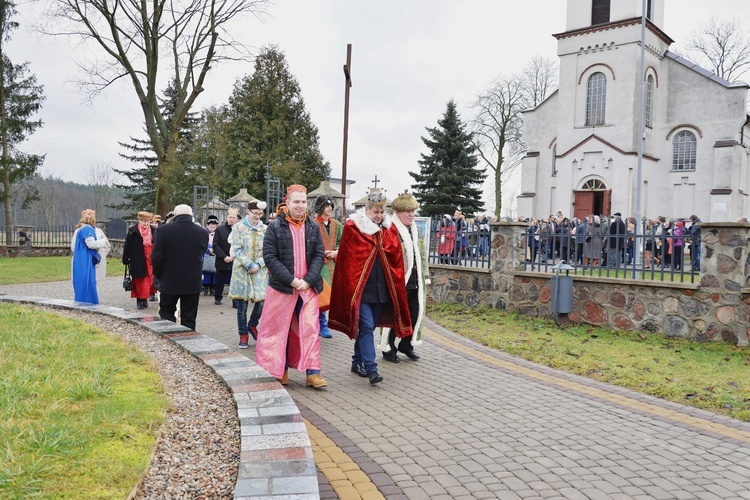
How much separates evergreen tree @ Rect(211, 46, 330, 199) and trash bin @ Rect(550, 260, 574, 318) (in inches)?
1030

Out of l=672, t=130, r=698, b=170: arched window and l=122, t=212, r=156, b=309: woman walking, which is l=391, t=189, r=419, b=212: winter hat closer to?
l=122, t=212, r=156, b=309: woman walking

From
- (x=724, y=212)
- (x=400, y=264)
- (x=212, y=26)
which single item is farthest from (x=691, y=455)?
(x=724, y=212)

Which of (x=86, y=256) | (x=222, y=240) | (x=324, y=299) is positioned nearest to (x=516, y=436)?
(x=324, y=299)

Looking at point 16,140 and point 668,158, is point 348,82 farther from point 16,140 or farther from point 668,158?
point 16,140

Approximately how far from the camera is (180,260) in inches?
306

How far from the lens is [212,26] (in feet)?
92.6

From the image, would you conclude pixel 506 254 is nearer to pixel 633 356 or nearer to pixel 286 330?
pixel 633 356

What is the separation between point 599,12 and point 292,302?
32789mm

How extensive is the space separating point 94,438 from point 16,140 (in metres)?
37.7

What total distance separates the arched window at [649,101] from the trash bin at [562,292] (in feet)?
86.6

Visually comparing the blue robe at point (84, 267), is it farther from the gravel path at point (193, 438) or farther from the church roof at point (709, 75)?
the church roof at point (709, 75)

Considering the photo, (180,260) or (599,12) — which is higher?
(599,12)

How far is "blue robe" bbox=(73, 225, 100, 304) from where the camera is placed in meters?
10.1

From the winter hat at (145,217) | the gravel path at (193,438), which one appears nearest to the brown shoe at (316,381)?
the gravel path at (193,438)
